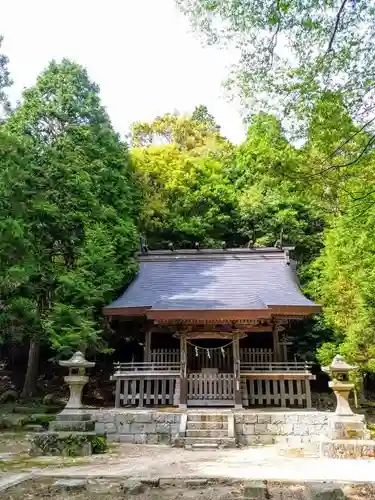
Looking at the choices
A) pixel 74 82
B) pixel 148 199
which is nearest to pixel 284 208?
pixel 148 199

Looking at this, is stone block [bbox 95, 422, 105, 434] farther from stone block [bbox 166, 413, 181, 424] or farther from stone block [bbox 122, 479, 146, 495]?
stone block [bbox 122, 479, 146, 495]

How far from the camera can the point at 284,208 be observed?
2177 cm

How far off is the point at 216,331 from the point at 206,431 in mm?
3225

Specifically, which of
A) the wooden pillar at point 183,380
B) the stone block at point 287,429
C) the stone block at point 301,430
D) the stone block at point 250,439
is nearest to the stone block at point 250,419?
the stone block at point 250,439

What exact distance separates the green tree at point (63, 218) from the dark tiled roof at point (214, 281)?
3.24 ft

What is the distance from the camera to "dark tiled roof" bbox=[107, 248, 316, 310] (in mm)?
12844

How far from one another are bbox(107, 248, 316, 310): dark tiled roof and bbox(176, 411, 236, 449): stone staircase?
2826 millimetres

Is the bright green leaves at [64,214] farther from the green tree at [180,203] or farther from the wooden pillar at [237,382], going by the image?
the wooden pillar at [237,382]

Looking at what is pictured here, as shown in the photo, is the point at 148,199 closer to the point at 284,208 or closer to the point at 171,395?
the point at 284,208

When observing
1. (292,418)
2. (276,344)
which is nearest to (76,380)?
(292,418)

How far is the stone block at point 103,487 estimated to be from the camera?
5.25 m

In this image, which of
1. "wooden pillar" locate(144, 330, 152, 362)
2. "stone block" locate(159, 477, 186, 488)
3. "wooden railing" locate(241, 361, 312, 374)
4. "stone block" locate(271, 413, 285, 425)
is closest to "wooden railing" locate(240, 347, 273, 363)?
"wooden railing" locate(241, 361, 312, 374)

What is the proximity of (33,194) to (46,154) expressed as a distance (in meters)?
1.89

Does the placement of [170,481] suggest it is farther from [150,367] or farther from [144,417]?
[150,367]
